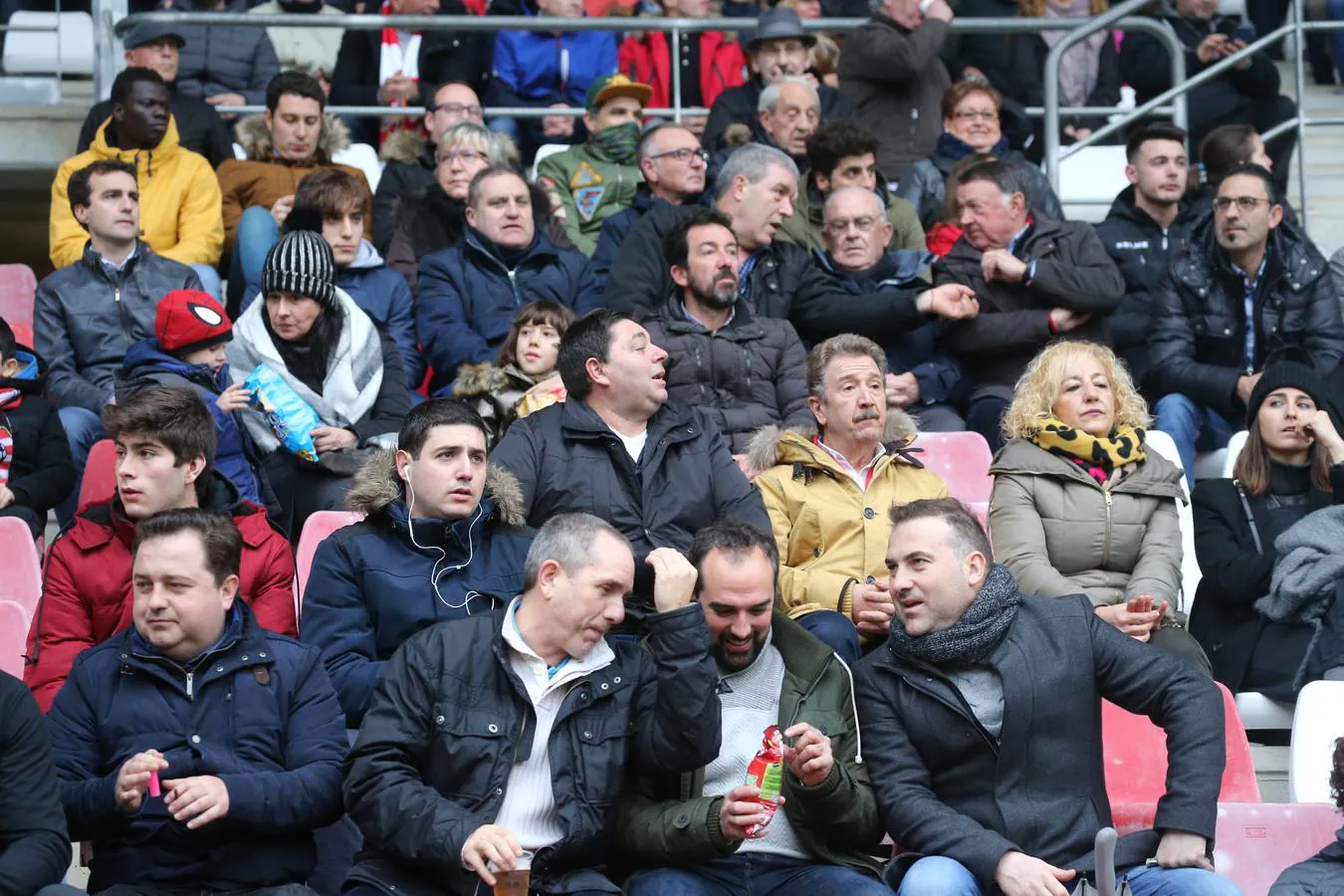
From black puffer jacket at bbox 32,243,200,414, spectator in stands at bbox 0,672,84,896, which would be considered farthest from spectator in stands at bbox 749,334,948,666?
black puffer jacket at bbox 32,243,200,414

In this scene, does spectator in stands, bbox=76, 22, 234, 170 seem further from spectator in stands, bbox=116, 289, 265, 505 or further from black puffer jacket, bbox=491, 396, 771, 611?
black puffer jacket, bbox=491, 396, 771, 611

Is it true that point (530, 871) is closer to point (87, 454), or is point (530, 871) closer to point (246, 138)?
point (87, 454)

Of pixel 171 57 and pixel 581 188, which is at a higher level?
pixel 171 57

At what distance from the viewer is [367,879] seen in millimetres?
4613

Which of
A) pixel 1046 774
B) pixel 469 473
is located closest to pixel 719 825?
pixel 1046 774

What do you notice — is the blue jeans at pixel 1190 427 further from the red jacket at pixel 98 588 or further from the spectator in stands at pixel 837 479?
the red jacket at pixel 98 588

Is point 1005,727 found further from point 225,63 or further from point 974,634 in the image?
point 225,63

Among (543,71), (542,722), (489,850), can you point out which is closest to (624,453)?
(542,722)

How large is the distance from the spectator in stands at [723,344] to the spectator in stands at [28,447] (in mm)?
1995

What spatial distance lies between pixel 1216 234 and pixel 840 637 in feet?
11.5

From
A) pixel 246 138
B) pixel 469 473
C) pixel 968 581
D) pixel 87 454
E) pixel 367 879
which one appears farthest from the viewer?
pixel 246 138

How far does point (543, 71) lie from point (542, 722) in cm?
641

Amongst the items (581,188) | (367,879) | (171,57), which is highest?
(171,57)

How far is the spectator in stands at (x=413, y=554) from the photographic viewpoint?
5203 mm
